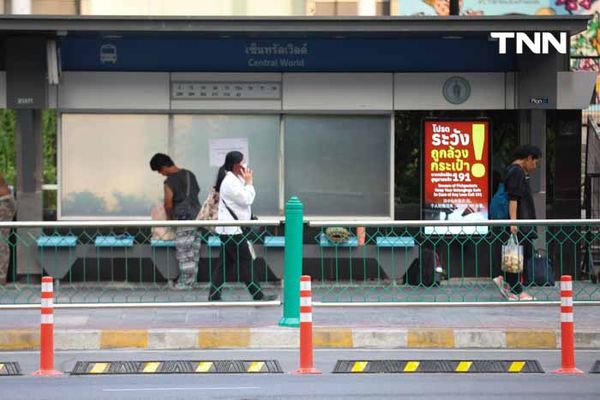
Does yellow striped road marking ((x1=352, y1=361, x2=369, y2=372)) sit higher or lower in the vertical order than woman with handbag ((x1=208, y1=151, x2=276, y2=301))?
lower

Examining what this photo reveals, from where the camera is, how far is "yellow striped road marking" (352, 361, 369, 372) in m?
10.3

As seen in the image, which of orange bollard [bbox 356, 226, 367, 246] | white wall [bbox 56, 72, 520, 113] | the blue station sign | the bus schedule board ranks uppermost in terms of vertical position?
the blue station sign

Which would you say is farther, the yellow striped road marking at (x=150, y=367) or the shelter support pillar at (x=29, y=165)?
the shelter support pillar at (x=29, y=165)

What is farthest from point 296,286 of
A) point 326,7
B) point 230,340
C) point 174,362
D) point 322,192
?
point 326,7

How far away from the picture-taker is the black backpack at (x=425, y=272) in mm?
12867

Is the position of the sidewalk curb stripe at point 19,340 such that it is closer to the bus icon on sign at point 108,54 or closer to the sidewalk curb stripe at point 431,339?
the sidewalk curb stripe at point 431,339

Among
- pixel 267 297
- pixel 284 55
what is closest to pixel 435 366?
pixel 267 297

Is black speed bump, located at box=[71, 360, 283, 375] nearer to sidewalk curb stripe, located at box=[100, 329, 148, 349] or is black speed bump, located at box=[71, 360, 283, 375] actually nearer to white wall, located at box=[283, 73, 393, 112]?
sidewalk curb stripe, located at box=[100, 329, 148, 349]

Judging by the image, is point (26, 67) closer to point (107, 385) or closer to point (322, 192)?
point (322, 192)

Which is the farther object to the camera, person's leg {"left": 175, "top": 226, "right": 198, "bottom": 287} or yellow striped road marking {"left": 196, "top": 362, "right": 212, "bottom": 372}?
person's leg {"left": 175, "top": 226, "right": 198, "bottom": 287}

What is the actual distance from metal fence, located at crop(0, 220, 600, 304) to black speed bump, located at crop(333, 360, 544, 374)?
182cm

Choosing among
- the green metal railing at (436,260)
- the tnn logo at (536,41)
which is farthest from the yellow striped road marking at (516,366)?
the tnn logo at (536,41)

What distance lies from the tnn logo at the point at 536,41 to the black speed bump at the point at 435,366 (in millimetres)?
5293

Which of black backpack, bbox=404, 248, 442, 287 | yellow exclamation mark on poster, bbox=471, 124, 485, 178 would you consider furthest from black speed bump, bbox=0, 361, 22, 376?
yellow exclamation mark on poster, bbox=471, 124, 485, 178
